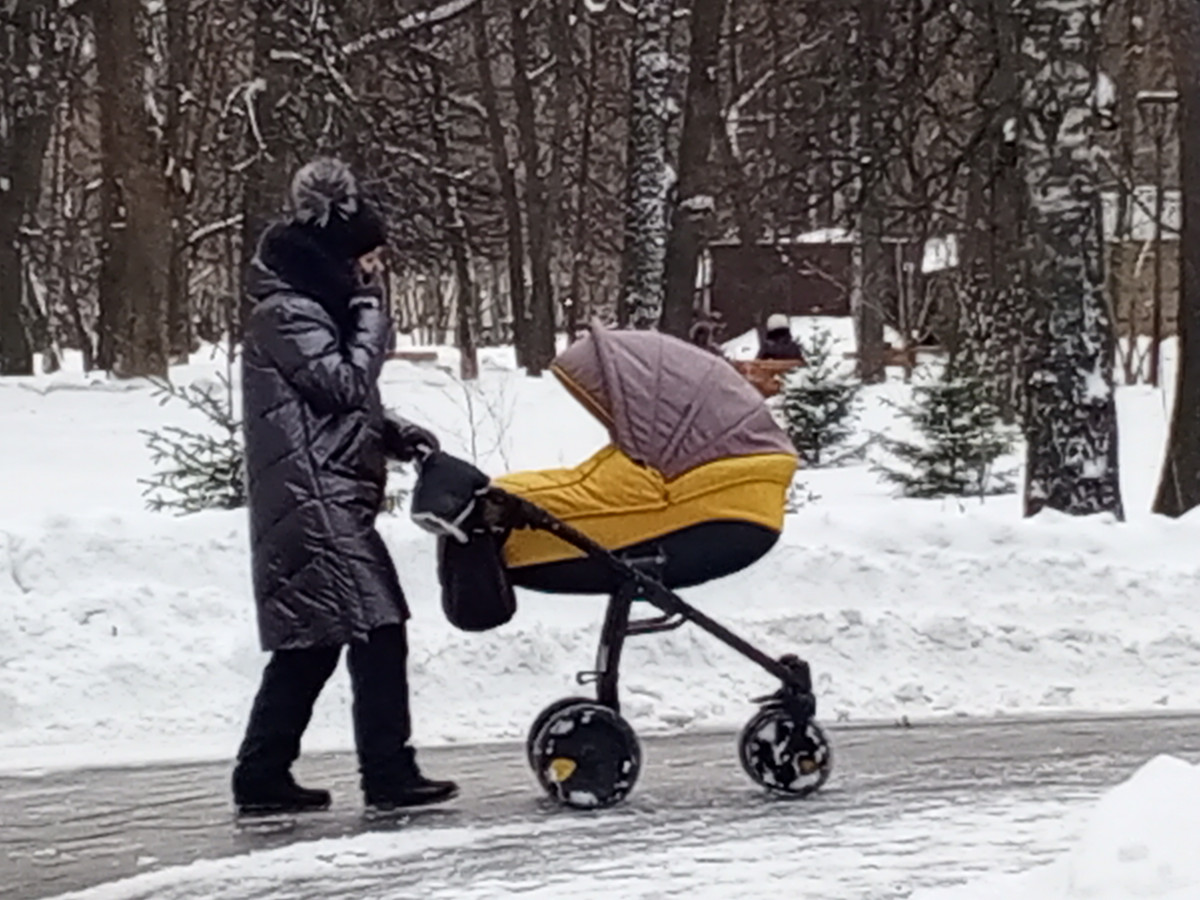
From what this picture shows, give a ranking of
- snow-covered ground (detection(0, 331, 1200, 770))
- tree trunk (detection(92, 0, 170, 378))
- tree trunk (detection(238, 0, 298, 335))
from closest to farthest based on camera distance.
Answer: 1. snow-covered ground (detection(0, 331, 1200, 770))
2. tree trunk (detection(238, 0, 298, 335))
3. tree trunk (detection(92, 0, 170, 378))

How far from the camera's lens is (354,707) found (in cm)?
760

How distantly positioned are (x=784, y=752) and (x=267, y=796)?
1746 millimetres

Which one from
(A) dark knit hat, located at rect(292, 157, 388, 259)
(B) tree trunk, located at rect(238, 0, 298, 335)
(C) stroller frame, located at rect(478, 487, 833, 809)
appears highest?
(B) tree trunk, located at rect(238, 0, 298, 335)

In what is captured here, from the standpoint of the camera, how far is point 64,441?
21.9 m

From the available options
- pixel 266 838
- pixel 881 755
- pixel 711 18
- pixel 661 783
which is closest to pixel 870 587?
pixel 881 755

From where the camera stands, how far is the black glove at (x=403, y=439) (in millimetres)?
7590

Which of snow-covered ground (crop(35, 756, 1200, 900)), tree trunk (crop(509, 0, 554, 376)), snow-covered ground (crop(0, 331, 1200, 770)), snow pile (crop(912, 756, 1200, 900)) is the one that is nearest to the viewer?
snow pile (crop(912, 756, 1200, 900))

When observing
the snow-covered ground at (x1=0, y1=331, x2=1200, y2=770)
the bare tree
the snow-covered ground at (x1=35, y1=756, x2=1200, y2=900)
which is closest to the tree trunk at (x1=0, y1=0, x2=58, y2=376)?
the bare tree

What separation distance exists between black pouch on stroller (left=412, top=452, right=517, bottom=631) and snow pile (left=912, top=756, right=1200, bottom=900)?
1954mm

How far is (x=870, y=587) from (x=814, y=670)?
1.19 m

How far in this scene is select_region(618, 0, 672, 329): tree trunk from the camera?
17797 mm

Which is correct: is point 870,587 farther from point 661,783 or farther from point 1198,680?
point 661,783

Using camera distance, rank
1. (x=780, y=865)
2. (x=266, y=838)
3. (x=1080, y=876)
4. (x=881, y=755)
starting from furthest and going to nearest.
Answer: (x=881, y=755) → (x=266, y=838) → (x=780, y=865) → (x=1080, y=876)

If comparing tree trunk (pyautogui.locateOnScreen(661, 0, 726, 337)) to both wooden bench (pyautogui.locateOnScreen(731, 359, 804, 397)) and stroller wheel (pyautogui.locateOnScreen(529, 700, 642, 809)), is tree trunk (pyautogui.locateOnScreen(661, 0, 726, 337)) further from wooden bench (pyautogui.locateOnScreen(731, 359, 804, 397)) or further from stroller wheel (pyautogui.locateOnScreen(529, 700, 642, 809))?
stroller wheel (pyautogui.locateOnScreen(529, 700, 642, 809))
